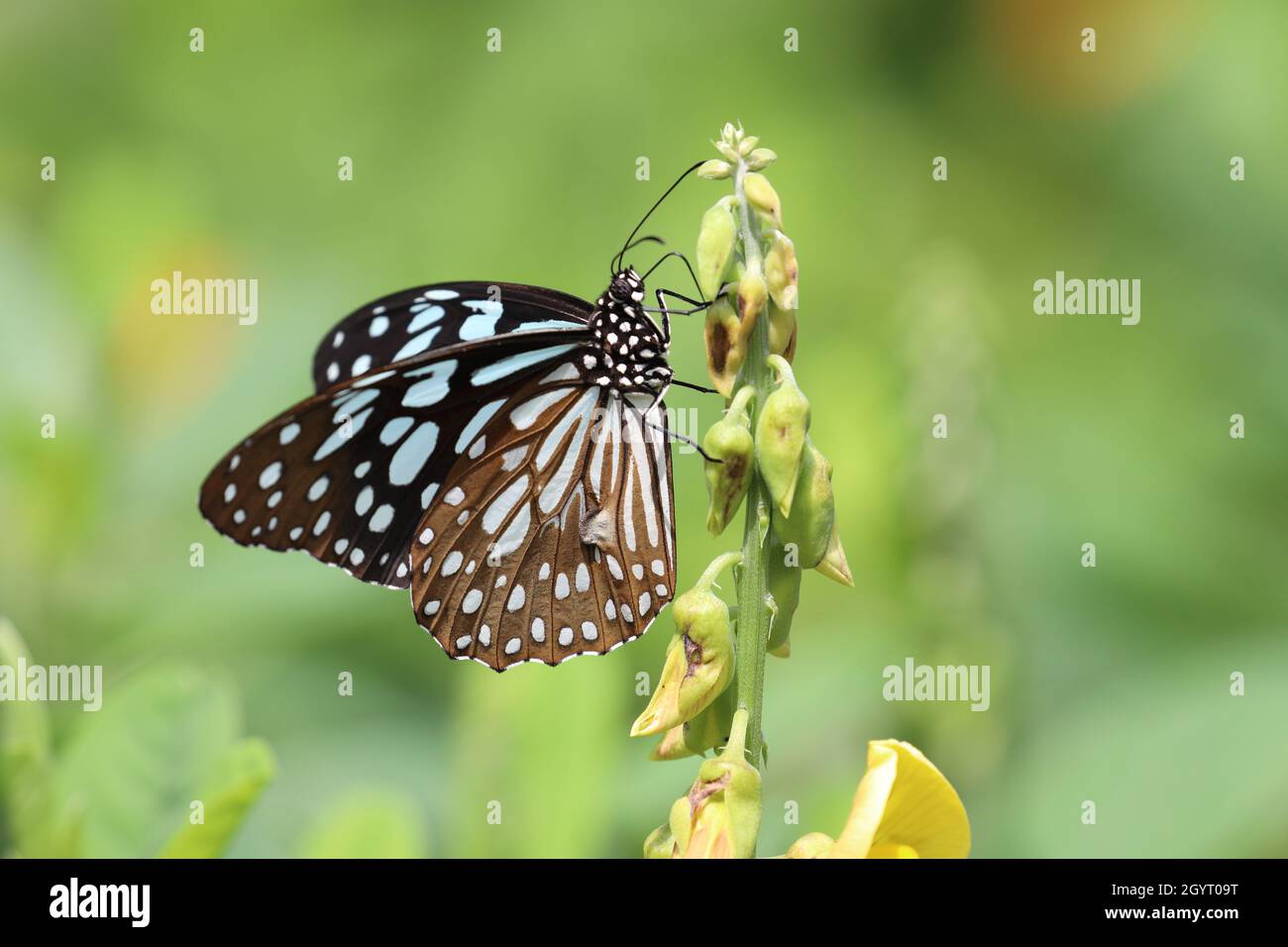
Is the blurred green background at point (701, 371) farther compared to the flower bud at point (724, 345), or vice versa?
the blurred green background at point (701, 371)

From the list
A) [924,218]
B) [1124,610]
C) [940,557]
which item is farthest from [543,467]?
[924,218]

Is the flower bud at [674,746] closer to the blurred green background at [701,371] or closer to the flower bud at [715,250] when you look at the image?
the flower bud at [715,250]

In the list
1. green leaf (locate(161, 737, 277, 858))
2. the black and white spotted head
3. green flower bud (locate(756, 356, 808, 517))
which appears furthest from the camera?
the black and white spotted head

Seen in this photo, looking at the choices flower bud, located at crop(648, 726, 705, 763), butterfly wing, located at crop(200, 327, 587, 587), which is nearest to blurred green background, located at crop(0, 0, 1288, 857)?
butterfly wing, located at crop(200, 327, 587, 587)

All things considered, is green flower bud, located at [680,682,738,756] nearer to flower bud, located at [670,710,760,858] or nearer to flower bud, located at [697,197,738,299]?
flower bud, located at [670,710,760,858]

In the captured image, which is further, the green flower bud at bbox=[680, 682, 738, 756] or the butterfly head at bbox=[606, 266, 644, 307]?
the butterfly head at bbox=[606, 266, 644, 307]

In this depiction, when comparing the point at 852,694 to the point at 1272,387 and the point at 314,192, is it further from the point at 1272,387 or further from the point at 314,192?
the point at 314,192

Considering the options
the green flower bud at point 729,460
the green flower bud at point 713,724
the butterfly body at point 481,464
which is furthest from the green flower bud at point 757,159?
the butterfly body at point 481,464
